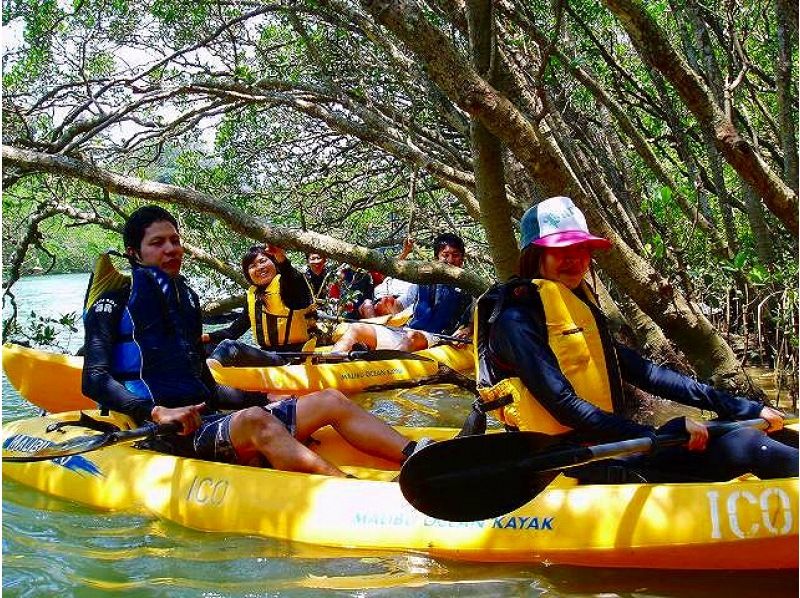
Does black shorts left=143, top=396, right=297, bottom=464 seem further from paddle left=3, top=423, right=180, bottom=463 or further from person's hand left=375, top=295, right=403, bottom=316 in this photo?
person's hand left=375, top=295, right=403, bottom=316

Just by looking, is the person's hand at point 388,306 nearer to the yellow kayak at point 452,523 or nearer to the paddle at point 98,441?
the yellow kayak at point 452,523

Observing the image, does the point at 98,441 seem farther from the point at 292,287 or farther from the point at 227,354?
the point at 292,287

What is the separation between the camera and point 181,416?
364cm

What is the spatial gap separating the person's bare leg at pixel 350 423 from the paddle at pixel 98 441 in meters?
0.59

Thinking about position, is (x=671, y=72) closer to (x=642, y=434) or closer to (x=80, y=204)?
(x=642, y=434)

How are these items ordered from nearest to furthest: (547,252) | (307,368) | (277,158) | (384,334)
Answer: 1. (547,252)
2. (307,368)
3. (384,334)
4. (277,158)

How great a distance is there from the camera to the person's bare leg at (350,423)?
152 inches

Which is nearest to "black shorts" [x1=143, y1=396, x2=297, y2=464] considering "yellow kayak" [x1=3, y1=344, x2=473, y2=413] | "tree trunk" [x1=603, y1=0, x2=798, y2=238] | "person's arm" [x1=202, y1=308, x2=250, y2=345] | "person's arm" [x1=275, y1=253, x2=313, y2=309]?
"tree trunk" [x1=603, y1=0, x2=798, y2=238]

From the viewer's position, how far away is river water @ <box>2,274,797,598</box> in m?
2.85

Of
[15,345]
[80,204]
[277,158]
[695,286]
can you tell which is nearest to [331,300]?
[277,158]

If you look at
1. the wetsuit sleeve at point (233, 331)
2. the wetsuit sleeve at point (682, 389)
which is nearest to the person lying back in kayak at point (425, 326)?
the wetsuit sleeve at point (233, 331)

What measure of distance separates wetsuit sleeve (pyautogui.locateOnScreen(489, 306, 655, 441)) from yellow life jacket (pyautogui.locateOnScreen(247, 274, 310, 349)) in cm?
479

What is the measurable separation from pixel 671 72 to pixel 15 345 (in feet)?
16.3

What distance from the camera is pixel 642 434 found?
2.81 m
